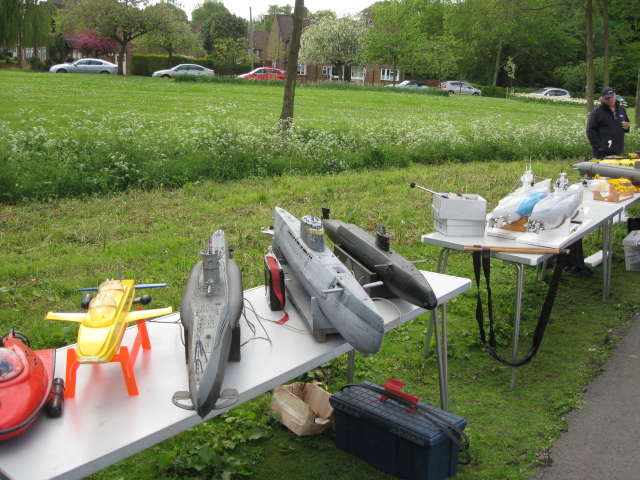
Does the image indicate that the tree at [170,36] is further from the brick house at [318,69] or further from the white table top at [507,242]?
the white table top at [507,242]

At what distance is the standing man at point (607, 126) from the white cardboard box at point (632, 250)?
2393mm

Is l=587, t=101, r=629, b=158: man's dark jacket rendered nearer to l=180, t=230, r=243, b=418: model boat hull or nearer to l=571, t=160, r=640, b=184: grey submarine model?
l=571, t=160, r=640, b=184: grey submarine model

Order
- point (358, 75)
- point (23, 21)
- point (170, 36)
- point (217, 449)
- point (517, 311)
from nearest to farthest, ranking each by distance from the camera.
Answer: point (217, 449), point (517, 311), point (23, 21), point (170, 36), point (358, 75)

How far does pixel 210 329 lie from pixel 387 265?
1.20 meters

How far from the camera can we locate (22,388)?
2.10m

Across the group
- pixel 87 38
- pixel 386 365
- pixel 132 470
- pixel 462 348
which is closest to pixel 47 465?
pixel 132 470

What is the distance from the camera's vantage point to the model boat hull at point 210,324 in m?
2.19

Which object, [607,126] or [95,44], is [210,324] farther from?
[95,44]

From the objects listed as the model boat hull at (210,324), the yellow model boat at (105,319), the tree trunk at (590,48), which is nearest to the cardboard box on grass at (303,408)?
the model boat hull at (210,324)

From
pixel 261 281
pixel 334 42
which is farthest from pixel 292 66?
pixel 334 42

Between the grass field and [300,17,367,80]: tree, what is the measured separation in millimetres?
48491

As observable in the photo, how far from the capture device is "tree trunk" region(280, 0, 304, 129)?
1258 cm

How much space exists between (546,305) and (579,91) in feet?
194

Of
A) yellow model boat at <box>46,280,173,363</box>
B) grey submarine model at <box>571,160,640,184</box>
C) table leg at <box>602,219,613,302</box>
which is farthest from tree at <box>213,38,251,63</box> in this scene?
yellow model boat at <box>46,280,173,363</box>
